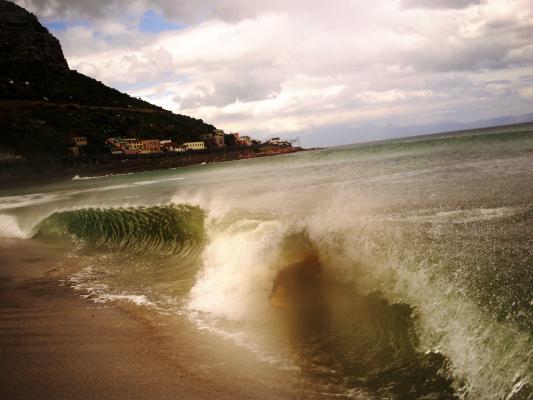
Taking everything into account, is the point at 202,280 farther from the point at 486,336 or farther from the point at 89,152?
the point at 89,152

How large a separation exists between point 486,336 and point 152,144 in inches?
4900

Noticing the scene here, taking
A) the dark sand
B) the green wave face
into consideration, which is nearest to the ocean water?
the green wave face

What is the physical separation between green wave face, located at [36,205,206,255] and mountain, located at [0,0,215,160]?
3255 inches

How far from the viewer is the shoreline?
3196 inches

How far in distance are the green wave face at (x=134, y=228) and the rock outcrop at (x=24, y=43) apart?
152 metres

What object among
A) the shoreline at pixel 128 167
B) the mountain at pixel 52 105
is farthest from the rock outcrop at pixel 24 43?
the shoreline at pixel 128 167

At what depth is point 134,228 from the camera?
57.8 feet

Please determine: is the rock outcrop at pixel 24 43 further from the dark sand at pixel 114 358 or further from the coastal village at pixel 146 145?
the dark sand at pixel 114 358

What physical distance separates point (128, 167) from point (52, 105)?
40.1 meters

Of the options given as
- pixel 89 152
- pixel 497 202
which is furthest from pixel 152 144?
pixel 497 202

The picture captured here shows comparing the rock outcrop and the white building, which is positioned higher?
the rock outcrop

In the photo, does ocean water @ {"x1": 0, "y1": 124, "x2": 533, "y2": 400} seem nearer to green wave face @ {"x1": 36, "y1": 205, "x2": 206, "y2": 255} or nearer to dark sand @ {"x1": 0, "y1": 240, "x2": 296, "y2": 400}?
green wave face @ {"x1": 36, "y1": 205, "x2": 206, "y2": 255}

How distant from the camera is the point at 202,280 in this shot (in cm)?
1045

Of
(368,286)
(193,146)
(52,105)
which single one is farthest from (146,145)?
(368,286)
